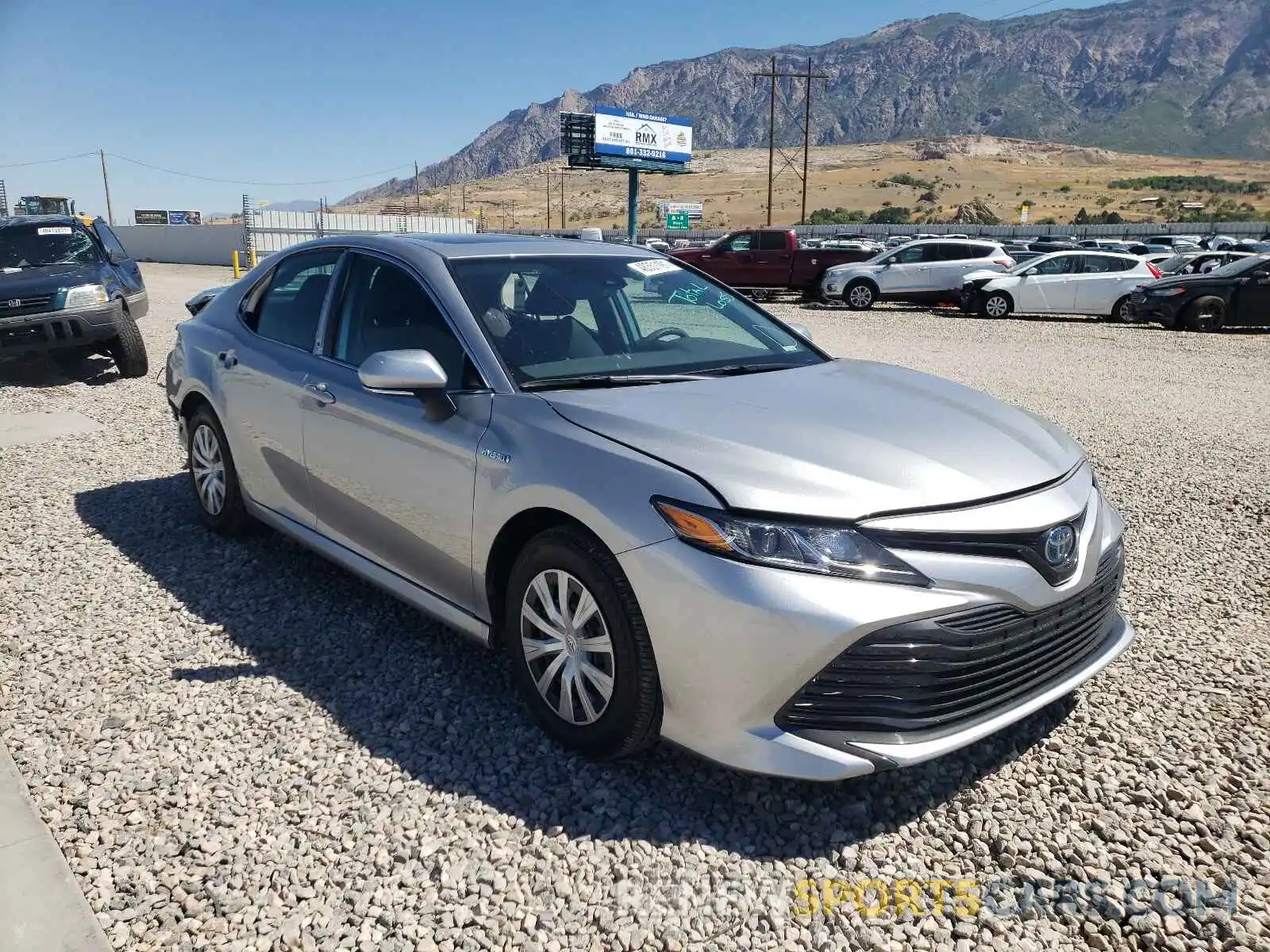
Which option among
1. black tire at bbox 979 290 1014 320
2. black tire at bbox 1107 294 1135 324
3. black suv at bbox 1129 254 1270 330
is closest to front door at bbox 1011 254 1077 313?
black tire at bbox 979 290 1014 320

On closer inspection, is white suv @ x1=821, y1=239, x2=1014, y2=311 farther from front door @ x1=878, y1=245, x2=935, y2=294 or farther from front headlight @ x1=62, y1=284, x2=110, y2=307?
front headlight @ x1=62, y1=284, x2=110, y2=307

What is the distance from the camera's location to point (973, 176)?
124125 millimetres

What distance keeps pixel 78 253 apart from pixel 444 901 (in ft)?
36.8

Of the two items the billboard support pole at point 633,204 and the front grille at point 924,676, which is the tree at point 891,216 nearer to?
the billboard support pole at point 633,204

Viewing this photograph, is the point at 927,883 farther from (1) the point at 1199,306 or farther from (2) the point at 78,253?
(1) the point at 1199,306

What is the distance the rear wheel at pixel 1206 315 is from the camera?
17297 mm

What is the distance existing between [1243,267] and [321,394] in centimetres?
1870

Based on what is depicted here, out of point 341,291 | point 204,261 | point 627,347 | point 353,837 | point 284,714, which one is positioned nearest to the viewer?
point 353,837

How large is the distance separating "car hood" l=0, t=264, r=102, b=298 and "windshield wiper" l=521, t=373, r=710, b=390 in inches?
355

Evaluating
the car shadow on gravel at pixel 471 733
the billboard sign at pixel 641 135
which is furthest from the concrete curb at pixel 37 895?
the billboard sign at pixel 641 135

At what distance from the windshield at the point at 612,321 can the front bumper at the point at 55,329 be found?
8.22 meters

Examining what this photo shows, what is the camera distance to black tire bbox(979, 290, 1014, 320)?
20.4 metres

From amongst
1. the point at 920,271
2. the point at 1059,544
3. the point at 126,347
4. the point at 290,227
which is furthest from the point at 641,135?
the point at 1059,544

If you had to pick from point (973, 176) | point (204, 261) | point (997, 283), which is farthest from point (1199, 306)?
point (973, 176)
